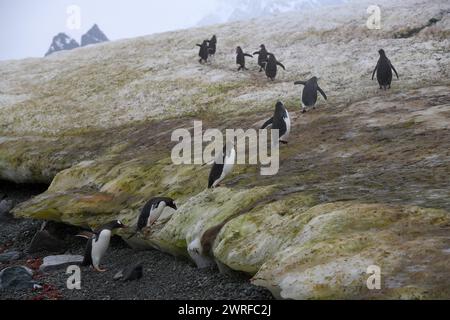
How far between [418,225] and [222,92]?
26.3 meters

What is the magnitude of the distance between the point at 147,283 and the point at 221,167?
449 cm

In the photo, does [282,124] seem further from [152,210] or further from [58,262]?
[58,262]

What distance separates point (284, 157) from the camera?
19.9m

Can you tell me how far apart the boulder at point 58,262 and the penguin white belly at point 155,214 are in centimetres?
310

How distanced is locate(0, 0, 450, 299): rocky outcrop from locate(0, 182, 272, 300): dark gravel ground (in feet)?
1.60

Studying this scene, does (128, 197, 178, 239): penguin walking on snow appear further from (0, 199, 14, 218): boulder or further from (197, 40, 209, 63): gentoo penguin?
(197, 40, 209, 63): gentoo penguin

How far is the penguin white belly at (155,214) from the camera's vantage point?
59.9ft

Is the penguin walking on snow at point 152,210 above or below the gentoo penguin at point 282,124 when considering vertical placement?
below

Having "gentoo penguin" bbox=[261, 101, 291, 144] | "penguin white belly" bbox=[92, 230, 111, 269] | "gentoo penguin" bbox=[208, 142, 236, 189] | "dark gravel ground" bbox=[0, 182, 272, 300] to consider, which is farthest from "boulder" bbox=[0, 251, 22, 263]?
"gentoo penguin" bbox=[261, 101, 291, 144]

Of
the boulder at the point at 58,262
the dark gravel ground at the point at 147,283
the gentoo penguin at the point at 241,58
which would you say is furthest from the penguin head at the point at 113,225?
the gentoo penguin at the point at 241,58

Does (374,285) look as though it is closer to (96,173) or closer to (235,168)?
(235,168)

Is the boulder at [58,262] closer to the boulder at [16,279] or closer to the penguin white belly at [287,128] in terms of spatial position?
the boulder at [16,279]

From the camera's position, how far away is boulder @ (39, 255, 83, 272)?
19.0 m
